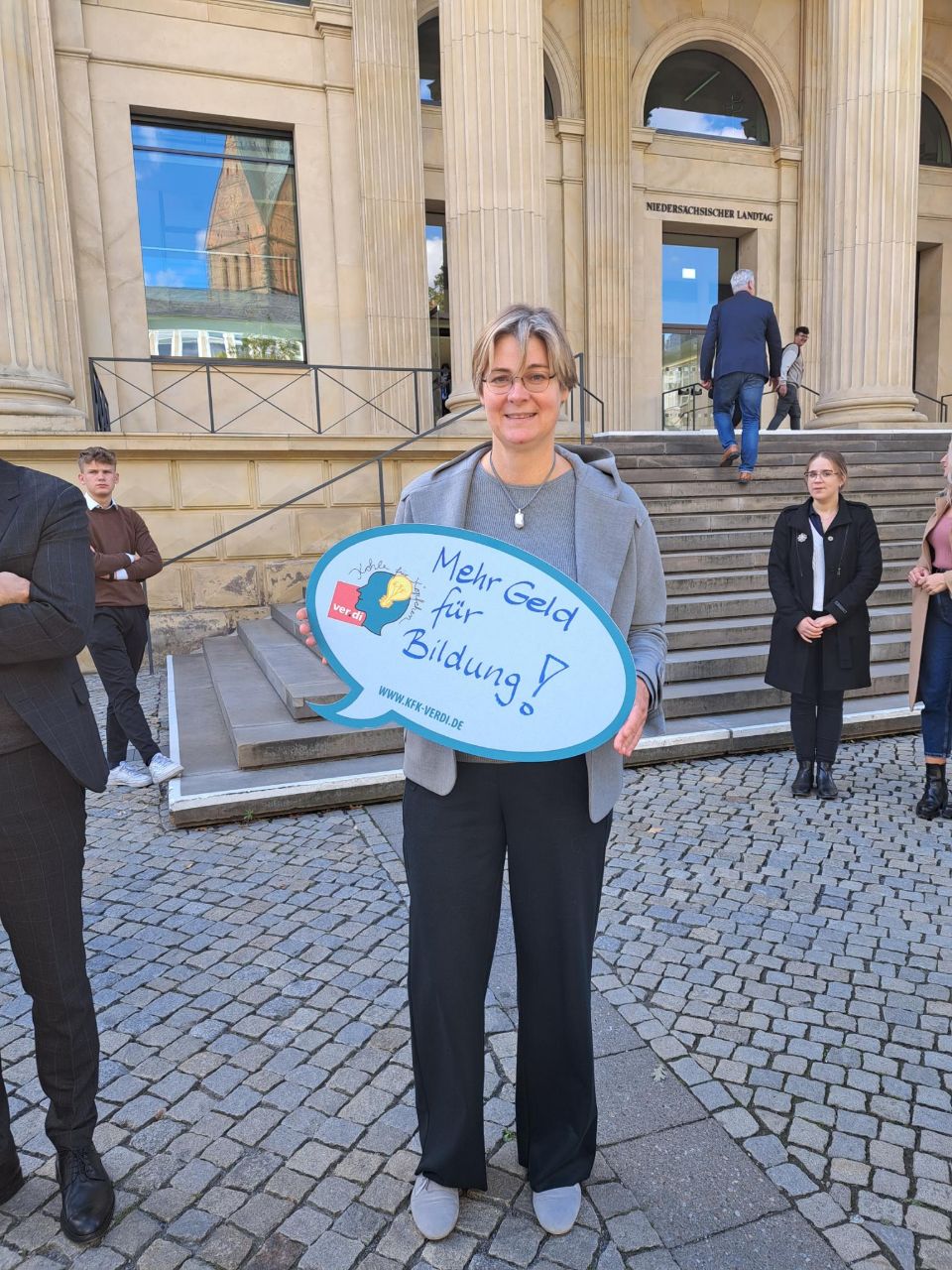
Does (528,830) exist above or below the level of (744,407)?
below

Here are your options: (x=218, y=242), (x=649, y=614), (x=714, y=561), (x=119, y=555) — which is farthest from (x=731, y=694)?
(x=218, y=242)

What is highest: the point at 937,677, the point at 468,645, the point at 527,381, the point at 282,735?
the point at 527,381

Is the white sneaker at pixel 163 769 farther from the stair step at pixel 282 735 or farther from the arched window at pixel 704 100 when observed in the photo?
the arched window at pixel 704 100

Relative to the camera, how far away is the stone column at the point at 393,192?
11984mm

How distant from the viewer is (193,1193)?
7.38 feet

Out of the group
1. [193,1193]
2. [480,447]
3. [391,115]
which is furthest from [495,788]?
[391,115]

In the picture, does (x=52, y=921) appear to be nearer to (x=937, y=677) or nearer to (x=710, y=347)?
A: (x=937, y=677)

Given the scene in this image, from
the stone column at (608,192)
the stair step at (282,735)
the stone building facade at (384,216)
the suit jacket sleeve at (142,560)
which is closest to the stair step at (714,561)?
the stone building facade at (384,216)

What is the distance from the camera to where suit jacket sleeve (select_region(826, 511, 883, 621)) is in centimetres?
498

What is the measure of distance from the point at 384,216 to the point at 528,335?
38.6 feet

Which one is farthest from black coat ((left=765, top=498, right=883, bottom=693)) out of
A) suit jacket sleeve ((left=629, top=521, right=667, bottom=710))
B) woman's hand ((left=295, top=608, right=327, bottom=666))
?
woman's hand ((left=295, top=608, right=327, bottom=666))

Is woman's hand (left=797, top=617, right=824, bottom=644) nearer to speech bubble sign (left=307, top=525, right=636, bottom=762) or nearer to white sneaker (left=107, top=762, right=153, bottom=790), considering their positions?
speech bubble sign (left=307, top=525, right=636, bottom=762)

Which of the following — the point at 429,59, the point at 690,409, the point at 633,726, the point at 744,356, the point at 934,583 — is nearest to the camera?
the point at 633,726

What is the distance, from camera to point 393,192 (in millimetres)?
12195
